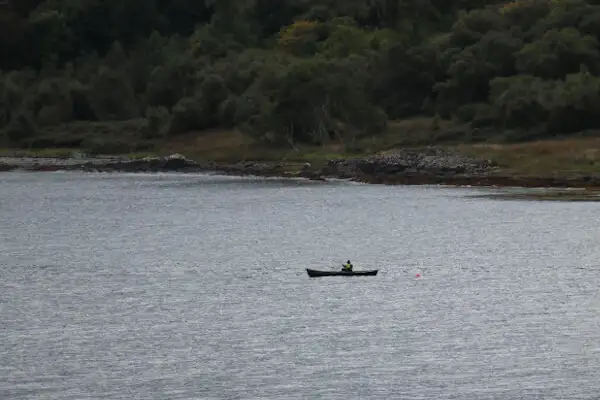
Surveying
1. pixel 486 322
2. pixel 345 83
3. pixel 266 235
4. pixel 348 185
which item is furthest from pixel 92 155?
pixel 486 322

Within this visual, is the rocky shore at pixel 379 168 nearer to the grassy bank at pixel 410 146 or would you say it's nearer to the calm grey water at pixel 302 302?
the grassy bank at pixel 410 146

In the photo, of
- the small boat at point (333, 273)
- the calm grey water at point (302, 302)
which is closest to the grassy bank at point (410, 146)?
the calm grey water at point (302, 302)

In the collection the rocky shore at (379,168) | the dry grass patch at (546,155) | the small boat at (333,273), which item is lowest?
the rocky shore at (379,168)

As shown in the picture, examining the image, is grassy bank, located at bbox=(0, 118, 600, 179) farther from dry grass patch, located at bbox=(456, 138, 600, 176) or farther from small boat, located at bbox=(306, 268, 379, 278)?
small boat, located at bbox=(306, 268, 379, 278)

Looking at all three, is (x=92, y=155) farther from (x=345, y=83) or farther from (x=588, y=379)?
(x=588, y=379)

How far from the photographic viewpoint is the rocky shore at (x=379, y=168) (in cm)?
14188

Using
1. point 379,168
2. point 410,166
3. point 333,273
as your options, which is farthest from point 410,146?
point 333,273

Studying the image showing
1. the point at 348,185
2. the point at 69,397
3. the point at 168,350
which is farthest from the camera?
the point at 348,185

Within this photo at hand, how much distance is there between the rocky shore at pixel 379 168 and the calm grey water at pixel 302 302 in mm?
9311

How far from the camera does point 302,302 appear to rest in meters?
75.0

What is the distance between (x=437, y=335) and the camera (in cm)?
6525

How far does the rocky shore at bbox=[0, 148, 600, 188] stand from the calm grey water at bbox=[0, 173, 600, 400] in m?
9.31

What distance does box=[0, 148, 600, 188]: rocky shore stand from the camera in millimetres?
141875

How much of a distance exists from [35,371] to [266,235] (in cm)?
5491
